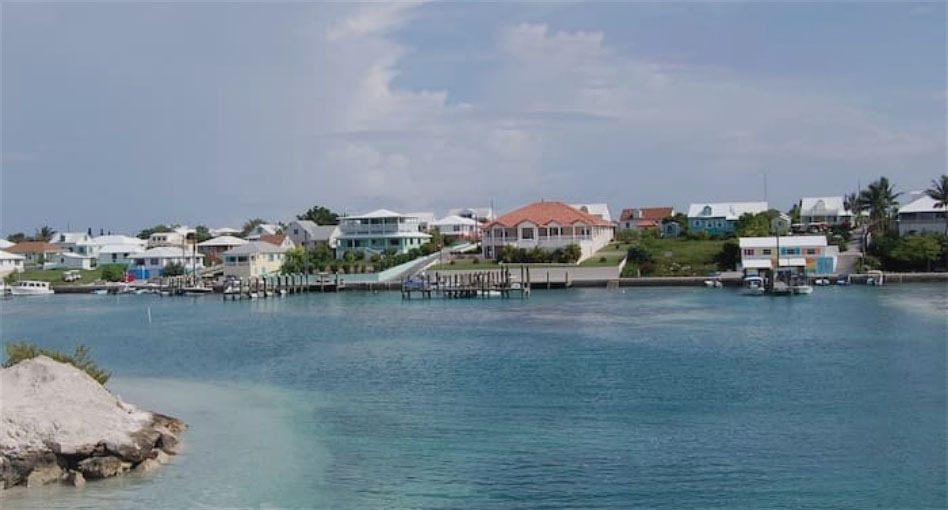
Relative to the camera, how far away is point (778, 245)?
63.1 m

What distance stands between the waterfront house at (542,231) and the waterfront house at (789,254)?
1241cm

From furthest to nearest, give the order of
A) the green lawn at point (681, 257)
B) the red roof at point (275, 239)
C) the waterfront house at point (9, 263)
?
the waterfront house at point (9, 263)
the red roof at point (275, 239)
the green lawn at point (681, 257)

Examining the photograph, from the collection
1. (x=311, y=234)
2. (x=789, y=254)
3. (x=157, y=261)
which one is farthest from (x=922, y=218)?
(x=157, y=261)

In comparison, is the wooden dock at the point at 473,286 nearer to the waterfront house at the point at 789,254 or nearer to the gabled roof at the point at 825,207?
the waterfront house at the point at 789,254

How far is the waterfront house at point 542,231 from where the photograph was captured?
233ft

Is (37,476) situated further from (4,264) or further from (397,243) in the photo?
(4,264)

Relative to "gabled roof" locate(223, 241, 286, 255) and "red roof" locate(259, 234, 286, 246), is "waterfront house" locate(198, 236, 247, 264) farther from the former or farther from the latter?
"gabled roof" locate(223, 241, 286, 255)

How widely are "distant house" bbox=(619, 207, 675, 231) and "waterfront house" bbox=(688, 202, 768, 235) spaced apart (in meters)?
8.29

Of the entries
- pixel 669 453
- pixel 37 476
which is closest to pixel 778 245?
pixel 669 453

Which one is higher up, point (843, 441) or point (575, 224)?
point (575, 224)

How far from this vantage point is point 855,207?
81000mm

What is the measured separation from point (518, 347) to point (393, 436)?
1466 centimetres

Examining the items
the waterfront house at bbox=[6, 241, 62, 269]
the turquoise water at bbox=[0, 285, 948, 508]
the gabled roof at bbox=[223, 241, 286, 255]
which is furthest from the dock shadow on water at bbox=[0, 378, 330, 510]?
the waterfront house at bbox=[6, 241, 62, 269]

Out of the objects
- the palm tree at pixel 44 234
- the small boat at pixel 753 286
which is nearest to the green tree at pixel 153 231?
the palm tree at pixel 44 234
